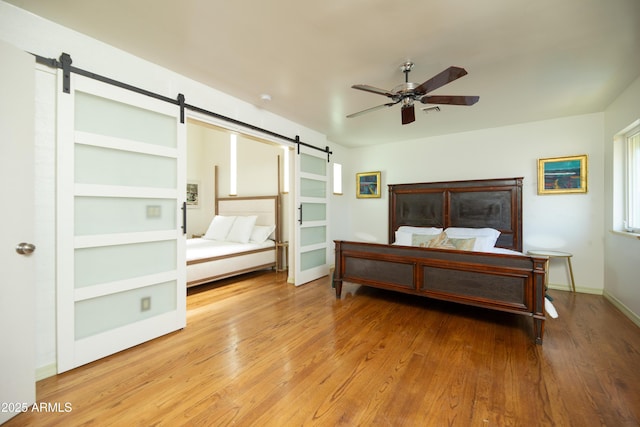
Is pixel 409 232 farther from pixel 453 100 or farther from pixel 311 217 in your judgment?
pixel 453 100

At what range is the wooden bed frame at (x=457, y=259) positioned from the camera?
8.16 ft

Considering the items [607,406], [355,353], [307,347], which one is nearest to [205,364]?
[307,347]

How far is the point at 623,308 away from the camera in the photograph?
9.81 feet

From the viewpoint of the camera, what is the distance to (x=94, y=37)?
208cm

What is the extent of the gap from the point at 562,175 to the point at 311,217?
12.3ft

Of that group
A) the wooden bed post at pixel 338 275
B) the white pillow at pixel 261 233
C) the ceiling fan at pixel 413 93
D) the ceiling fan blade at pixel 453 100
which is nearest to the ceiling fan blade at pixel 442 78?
the ceiling fan at pixel 413 93

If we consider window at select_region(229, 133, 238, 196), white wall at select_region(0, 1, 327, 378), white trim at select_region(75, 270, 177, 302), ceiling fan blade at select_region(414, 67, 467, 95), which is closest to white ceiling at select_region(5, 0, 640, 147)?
white wall at select_region(0, 1, 327, 378)

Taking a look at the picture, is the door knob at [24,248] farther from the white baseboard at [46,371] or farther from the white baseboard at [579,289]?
the white baseboard at [579,289]

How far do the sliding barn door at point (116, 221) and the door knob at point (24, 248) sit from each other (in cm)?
36

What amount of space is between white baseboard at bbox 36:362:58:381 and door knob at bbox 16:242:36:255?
904mm

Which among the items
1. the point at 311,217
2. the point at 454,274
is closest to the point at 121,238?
the point at 311,217

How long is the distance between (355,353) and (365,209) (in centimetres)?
372

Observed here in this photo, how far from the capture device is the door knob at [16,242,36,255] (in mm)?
1520

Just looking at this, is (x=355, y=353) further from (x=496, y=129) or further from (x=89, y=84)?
(x=496, y=129)
